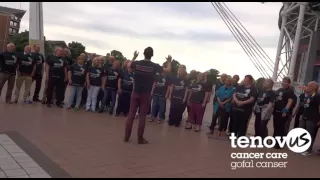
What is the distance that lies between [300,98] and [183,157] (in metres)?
3.74

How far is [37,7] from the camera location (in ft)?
53.7

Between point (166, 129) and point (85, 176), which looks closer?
point (85, 176)

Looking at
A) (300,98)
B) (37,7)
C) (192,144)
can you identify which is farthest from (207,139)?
(37,7)

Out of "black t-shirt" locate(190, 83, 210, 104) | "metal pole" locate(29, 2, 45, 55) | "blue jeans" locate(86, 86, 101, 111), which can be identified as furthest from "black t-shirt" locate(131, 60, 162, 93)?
"metal pole" locate(29, 2, 45, 55)

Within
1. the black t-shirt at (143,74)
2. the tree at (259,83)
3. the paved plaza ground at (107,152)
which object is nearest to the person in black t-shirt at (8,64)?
the paved plaza ground at (107,152)

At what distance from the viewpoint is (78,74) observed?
10.3m

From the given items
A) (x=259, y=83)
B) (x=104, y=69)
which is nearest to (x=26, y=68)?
(x=104, y=69)

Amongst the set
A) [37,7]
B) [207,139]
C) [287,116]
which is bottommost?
[207,139]

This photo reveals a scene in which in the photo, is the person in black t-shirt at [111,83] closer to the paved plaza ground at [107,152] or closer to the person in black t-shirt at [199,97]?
the paved plaza ground at [107,152]

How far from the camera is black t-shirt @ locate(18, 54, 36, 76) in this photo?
10.2 m

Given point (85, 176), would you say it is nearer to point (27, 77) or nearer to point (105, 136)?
point (105, 136)

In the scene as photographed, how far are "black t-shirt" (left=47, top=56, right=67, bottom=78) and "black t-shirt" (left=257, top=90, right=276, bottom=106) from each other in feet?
19.0

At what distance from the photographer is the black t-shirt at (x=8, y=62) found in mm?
9883

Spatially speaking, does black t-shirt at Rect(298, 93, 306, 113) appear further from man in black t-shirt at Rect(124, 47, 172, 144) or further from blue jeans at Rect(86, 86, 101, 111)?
blue jeans at Rect(86, 86, 101, 111)
